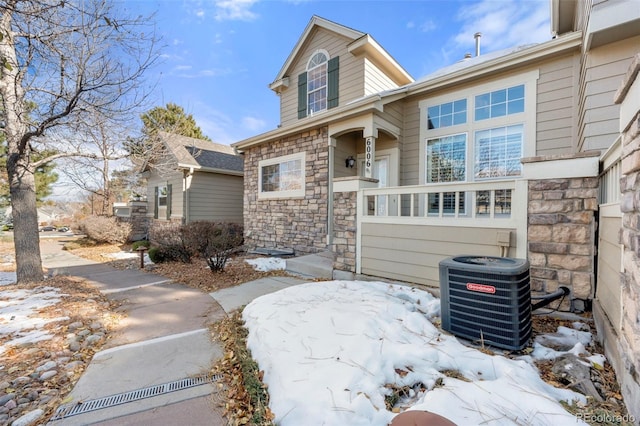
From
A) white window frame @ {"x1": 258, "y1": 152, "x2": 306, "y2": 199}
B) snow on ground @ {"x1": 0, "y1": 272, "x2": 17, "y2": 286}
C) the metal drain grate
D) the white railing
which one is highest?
white window frame @ {"x1": 258, "y1": 152, "x2": 306, "y2": 199}

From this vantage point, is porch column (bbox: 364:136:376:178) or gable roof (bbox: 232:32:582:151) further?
porch column (bbox: 364:136:376:178)

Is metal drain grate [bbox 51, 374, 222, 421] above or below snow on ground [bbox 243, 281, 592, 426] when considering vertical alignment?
below

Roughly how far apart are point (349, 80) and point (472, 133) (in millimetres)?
3944

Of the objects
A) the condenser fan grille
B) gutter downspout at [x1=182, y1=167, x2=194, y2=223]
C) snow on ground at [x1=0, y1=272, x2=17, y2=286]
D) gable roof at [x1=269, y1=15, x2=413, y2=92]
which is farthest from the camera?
gutter downspout at [x1=182, y1=167, x2=194, y2=223]

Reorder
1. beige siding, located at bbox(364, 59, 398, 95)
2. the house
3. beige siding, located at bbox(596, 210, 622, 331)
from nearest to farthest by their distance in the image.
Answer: beige siding, located at bbox(596, 210, 622, 331) < the house < beige siding, located at bbox(364, 59, 398, 95)

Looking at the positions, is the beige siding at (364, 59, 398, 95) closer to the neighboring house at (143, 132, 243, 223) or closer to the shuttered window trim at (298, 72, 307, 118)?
the shuttered window trim at (298, 72, 307, 118)

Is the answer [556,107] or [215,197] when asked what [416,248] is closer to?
[556,107]

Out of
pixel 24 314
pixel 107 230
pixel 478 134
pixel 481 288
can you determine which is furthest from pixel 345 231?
pixel 107 230

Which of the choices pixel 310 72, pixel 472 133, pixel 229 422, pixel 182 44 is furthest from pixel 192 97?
pixel 229 422

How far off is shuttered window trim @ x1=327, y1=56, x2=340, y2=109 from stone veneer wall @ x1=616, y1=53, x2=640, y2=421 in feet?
23.8

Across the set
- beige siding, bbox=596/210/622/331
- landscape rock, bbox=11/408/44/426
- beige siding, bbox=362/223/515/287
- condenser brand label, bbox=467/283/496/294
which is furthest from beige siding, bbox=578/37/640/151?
landscape rock, bbox=11/408/44/426

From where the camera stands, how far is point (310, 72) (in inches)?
357

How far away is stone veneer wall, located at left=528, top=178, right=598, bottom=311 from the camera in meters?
2.90

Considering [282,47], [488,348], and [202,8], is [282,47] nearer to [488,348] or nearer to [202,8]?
[202,8]
